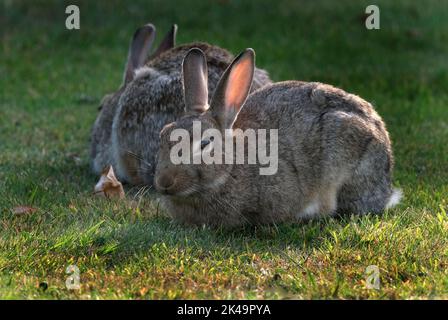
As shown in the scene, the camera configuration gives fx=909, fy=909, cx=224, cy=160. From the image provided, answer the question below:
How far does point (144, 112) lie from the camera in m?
8.26

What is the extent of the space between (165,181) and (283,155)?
1099mm

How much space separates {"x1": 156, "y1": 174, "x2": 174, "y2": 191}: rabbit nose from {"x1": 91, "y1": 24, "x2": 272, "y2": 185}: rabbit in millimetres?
1264

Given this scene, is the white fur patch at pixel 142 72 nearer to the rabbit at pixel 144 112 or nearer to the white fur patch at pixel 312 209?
the rabbit at pixel 144 112

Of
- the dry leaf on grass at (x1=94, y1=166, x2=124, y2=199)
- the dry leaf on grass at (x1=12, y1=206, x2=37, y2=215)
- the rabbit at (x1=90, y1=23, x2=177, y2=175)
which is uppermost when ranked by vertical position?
the rabbit at (x1=90, y1=23, x2=177, y2=175)

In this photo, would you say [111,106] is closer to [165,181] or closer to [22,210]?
[22,210]

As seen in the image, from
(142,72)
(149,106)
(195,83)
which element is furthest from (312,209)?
(142,72)

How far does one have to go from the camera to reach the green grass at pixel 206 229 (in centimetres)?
571

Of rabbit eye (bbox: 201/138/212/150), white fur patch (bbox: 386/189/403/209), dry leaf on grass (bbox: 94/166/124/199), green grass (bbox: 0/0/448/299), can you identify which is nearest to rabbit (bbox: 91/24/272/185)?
dry leaf on grass (bbox: 94/166/124/199)

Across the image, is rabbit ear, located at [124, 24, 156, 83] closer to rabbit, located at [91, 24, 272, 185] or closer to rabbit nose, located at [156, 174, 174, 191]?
rabbit, located at [91, 24, 272, 185]

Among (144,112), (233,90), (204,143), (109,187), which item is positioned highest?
(233,90)

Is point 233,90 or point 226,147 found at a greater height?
point 233,90

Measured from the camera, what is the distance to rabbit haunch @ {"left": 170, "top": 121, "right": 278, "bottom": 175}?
6.38 m

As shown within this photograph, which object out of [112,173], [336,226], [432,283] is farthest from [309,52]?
[432,283]
